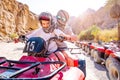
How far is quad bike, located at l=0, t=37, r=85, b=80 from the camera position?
2.99 metres

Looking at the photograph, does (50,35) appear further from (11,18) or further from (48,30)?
(11,18)

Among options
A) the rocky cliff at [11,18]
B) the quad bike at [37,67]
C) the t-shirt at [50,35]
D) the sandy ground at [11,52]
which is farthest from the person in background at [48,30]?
the rocky cliff at [11,18]

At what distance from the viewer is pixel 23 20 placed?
73875 millimetres

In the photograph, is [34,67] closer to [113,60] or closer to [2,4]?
[113,60]

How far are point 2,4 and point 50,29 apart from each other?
55.4 metres

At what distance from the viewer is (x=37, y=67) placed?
330cm

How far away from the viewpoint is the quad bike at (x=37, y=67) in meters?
2.99

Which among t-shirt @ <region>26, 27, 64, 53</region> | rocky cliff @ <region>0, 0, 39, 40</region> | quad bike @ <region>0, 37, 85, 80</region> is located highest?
rocky cliff @ <region>0, 0, 39, 40</region>

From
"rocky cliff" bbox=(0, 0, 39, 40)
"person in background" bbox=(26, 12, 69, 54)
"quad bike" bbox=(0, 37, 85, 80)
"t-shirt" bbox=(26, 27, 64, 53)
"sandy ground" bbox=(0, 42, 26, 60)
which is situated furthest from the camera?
"rocky cliff" bbox=(0, 0, 39, 40)

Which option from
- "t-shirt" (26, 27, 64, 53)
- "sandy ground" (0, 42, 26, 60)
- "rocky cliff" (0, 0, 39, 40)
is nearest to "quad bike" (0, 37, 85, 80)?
"t-shirt" (26, 27, 64, 53)

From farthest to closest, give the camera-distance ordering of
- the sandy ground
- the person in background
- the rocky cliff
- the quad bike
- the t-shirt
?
the rocky cliff
the sandy ground
the t-shirt
the person in background
the quad bike

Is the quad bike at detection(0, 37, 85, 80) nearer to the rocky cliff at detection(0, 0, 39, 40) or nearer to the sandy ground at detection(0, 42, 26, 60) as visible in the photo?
the sandy ground at detection(0, 42, 26, 60)

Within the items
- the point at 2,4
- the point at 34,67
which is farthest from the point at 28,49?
the point at 2,4

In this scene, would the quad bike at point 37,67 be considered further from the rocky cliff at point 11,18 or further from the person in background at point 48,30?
the rocky cliff at point 11,18
